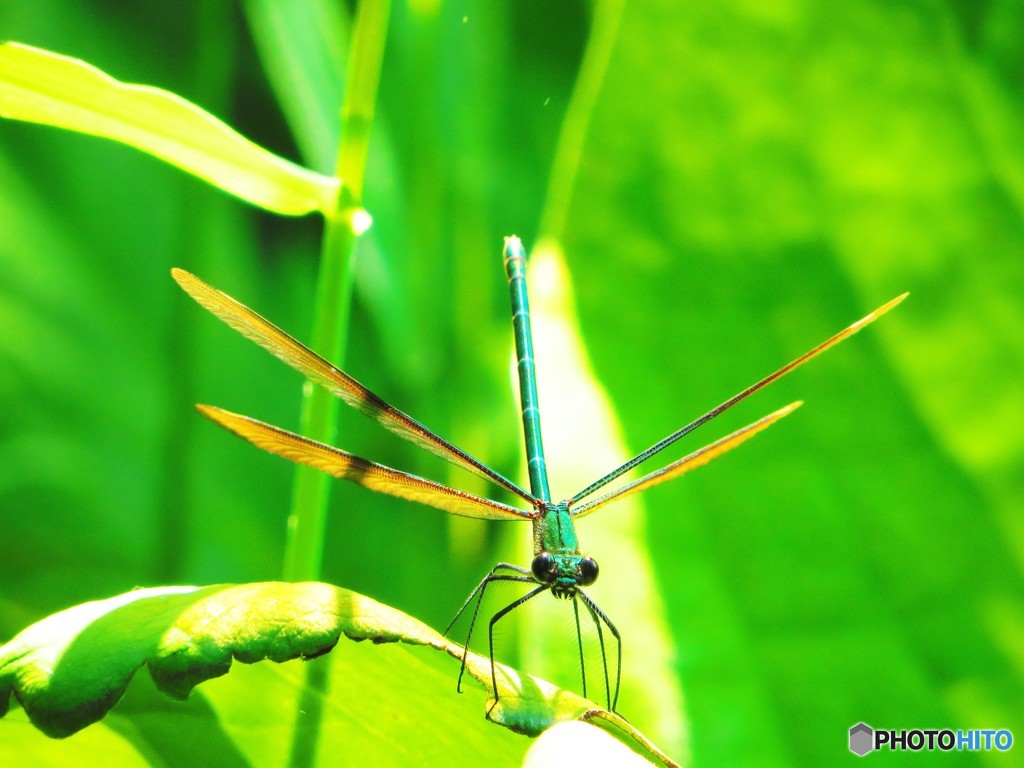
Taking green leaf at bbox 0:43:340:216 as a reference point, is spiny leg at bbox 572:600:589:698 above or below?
below

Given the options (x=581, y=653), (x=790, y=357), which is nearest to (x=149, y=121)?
(x=581, y=653)

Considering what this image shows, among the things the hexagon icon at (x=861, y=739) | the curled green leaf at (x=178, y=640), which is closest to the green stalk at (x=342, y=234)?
the curled green leaf at (x=178, y=640)

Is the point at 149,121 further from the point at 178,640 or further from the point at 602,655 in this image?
the point at 602,655

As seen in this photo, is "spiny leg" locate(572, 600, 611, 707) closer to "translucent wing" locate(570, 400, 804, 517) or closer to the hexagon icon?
"translucent wing" locate(570, 400, 804, 517)

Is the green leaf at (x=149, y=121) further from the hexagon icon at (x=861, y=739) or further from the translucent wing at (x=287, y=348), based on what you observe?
the hexagon icon at (x=861, y=739)

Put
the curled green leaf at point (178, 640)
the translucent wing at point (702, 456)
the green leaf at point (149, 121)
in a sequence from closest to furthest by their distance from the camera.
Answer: the curled green leaf at point (178, 640) < the green leaf at point (149, 121) < the translucent wing at point (702, 456)

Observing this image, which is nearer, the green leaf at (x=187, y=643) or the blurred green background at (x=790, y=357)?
the green leaf at (x=187, y=643)

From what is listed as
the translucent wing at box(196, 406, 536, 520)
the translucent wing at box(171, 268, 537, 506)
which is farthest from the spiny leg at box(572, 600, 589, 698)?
the translucent wing at box(171, 268, 537, 506)
